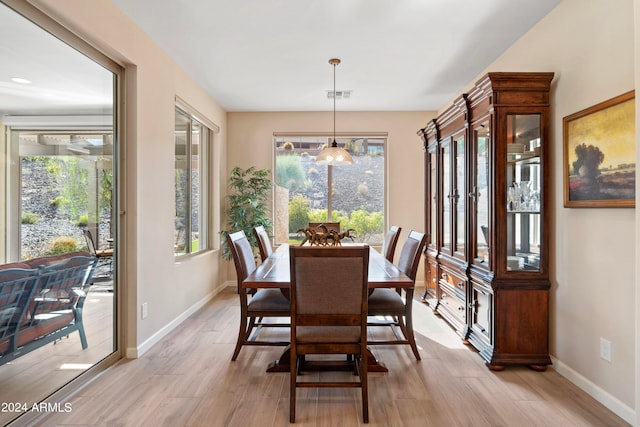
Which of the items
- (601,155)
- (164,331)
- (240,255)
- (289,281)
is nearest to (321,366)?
(289,281)

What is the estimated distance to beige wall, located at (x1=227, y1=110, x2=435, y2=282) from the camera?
517 cm

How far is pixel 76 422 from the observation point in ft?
6.33

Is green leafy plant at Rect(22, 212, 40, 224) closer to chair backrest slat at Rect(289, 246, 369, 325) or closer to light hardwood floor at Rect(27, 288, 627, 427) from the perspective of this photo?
light hardwood floor at Rect(27, 288, 627, 427)

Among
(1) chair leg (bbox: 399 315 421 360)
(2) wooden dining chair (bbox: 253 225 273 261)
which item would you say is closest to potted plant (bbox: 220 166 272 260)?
(2) wooden dining chair (bbox: 253 225 273 261)

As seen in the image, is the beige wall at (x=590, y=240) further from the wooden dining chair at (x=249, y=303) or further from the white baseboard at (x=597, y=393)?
the wooden dining chair at (x=249, y=303)

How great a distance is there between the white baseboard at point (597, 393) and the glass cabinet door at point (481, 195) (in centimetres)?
85

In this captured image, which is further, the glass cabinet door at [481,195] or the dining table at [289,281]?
the glass cabinet door at [481,195]

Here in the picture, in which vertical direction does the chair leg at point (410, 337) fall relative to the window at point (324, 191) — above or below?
below

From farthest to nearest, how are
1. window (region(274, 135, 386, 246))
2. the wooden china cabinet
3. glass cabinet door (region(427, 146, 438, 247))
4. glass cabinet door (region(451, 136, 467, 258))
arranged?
window (region(274, 135, 386, 246)), glass cabinet door (region(427, 146, 438, 247)), glass cabinet door (region(451, 136, 467, 258)), the wooden china cabinet

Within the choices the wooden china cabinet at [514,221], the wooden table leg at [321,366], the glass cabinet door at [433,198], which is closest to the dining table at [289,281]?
the wooden table leg at [321,366]

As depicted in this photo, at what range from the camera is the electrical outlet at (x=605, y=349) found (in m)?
2.07

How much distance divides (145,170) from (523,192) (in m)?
3.01

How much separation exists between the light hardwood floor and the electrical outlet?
0.29m

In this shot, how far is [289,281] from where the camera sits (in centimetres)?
221
